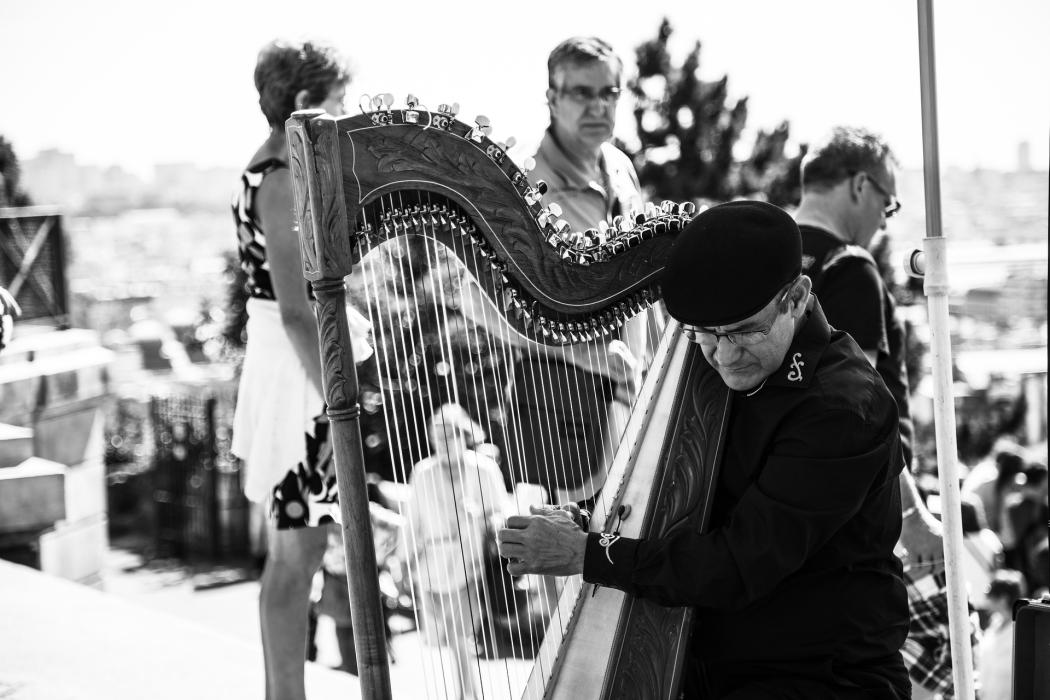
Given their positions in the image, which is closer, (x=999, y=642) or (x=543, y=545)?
(x=543, y=545)

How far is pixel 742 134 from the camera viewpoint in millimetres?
12477

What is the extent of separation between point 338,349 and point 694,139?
11.3 m

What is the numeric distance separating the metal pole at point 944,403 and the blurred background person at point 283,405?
4.24 feet

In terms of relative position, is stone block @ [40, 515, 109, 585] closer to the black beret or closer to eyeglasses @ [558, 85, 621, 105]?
eyeglasses @ [558, 85, 621, 105]

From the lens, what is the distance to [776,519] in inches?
60.6

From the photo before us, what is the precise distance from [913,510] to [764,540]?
4.35ft

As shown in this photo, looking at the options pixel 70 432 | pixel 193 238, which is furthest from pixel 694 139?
pixel 193 238

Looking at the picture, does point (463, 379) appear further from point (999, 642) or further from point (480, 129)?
point (999, 642)

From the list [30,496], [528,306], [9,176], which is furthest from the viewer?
[9,176]

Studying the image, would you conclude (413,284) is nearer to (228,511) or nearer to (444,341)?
(444,341)

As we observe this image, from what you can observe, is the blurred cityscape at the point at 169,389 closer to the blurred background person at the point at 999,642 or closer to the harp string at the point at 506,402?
the harp string at the point at 506,402

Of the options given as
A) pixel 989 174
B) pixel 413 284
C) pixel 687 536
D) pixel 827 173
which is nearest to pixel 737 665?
pixel 687 536

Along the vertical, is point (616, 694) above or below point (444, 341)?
below

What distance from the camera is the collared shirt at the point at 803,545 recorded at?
1.55 meters
